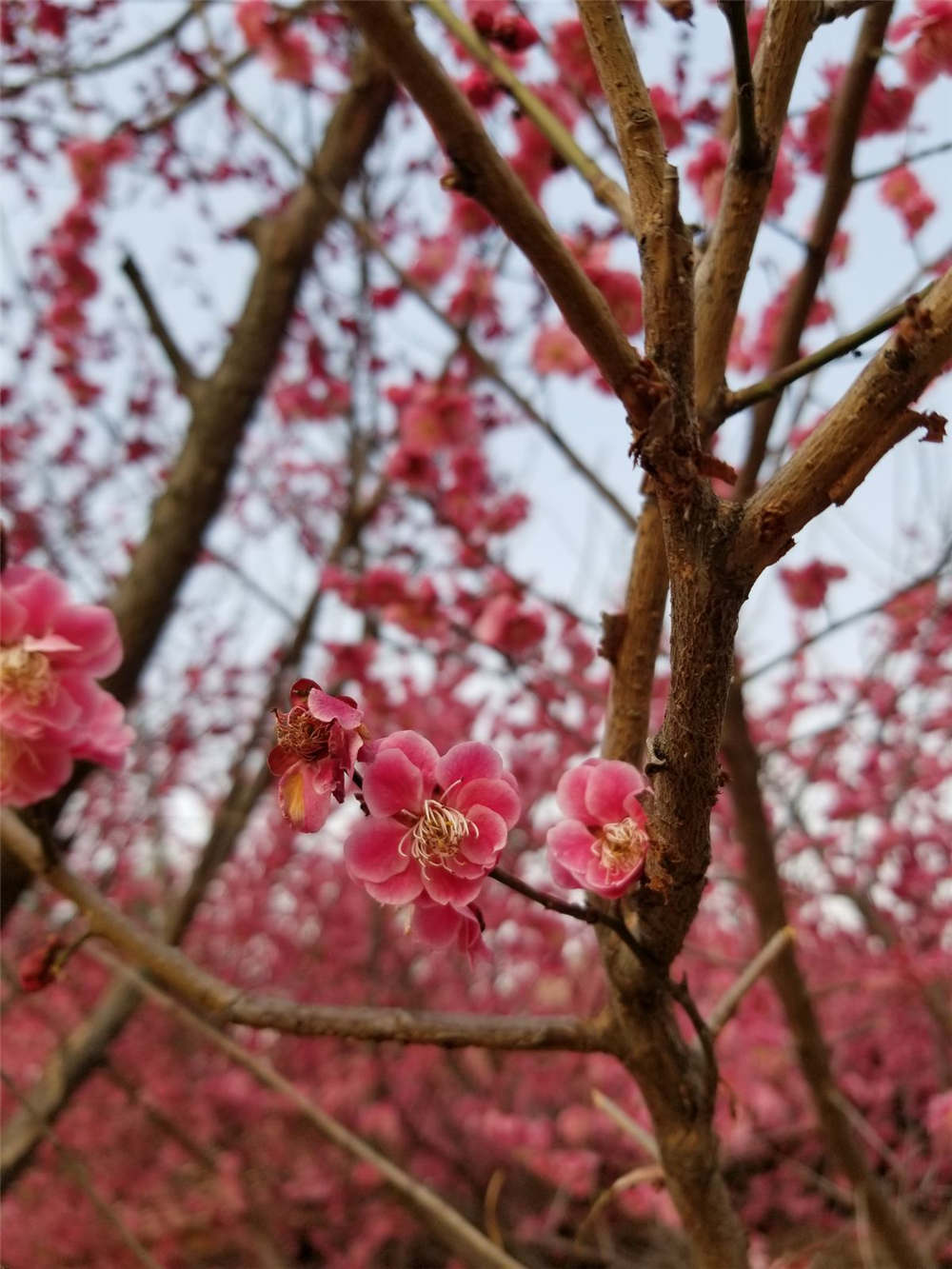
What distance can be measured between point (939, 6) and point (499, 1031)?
1.99 m

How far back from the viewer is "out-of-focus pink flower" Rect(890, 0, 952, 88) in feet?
6.08

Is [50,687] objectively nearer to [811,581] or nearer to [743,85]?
[743,85]

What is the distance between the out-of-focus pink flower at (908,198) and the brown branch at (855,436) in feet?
9.14

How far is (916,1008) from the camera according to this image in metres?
5.21

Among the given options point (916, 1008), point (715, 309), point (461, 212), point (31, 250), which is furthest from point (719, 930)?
point (715, 309)

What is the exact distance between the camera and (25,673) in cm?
119

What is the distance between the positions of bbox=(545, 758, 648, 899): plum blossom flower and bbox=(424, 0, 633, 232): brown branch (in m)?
0.83

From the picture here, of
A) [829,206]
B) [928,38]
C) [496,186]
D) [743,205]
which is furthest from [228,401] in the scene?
[496,186]

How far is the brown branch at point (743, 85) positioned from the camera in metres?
0.94

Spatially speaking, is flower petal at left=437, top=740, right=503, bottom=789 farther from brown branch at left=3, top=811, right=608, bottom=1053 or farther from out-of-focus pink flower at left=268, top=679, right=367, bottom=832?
brown branch at left=3, top=811, right=608, bottom=1053

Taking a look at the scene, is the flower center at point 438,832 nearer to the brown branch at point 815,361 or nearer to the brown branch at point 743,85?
the brown branch at point 815,361

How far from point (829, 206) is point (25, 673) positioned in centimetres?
175

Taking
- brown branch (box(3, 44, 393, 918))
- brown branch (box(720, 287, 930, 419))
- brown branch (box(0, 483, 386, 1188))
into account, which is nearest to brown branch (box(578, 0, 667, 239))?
brown branch (box(720, 287, 930, 419))

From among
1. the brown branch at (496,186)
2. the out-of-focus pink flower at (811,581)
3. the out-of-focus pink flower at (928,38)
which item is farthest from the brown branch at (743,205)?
the out-of-focus pink flower at (811,581)
